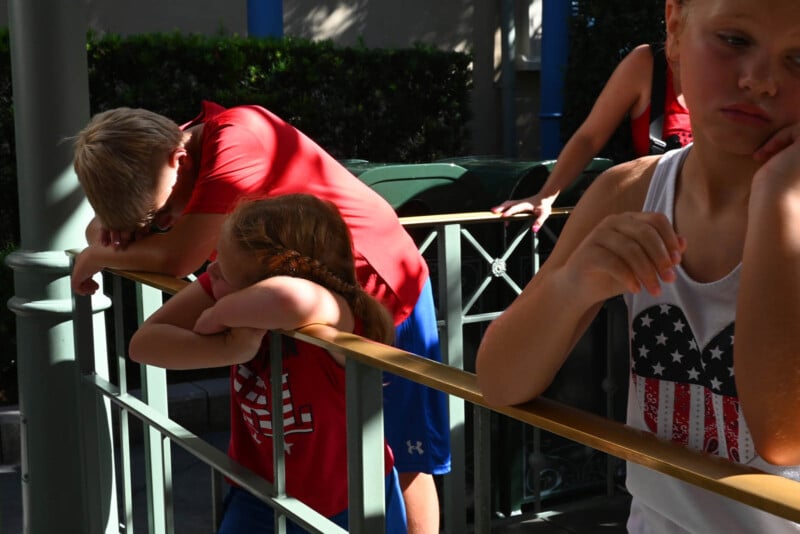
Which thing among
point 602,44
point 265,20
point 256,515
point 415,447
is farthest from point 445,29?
point 256,515

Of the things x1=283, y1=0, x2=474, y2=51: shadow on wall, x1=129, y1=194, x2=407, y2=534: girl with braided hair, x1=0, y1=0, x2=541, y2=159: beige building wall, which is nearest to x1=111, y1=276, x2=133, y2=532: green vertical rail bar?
x1=129, y1=194, x2=407, y2=534: girl with braided hair

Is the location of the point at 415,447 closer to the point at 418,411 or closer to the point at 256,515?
the point at 418,411

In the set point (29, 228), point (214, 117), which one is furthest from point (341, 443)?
point (29, 228)

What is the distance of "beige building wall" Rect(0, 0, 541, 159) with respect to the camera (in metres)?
10.2

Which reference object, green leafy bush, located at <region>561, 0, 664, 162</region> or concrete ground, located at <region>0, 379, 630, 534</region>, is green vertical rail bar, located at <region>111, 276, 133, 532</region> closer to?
concrete ground, located at <region>0, 379, 630, 534</region>

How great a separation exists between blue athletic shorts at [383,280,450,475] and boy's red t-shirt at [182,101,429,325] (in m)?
0.09

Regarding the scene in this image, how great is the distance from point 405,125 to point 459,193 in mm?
4845

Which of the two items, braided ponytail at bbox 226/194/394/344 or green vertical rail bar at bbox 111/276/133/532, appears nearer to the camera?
braided ponytail at bbox 226/194/394/344

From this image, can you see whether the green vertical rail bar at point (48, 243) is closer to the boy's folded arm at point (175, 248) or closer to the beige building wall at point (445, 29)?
the boy's folded arm at point (175, 248)

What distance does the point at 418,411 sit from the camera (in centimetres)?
290

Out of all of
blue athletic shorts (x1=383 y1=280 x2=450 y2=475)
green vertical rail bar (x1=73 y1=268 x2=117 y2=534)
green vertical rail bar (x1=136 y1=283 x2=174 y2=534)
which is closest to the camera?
green vertical rail bar (x1=136 y1=283 x2=174 y2=534)

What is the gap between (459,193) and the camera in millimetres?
4270

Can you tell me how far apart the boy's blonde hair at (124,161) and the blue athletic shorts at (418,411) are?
73 centimetres

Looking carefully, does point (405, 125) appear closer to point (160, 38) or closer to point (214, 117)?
point (160, 38)
